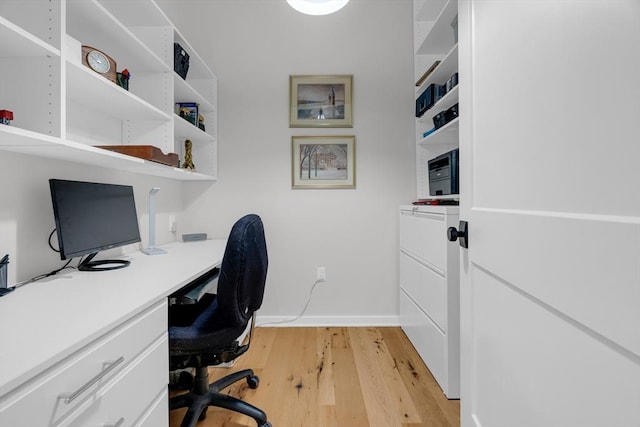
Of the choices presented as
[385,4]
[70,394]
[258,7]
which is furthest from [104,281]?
[385,4]

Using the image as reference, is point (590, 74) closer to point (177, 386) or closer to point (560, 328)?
point (560, 328)

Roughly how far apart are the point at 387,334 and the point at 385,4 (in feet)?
8.88

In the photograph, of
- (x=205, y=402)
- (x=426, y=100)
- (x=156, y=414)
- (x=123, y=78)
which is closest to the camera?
(x=156, y=414)

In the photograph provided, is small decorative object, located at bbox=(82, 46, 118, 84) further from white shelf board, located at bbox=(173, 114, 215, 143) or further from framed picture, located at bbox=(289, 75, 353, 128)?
framed picture, located at bbox=(289, 75, 353, 128)

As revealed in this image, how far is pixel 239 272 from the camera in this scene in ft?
3.72

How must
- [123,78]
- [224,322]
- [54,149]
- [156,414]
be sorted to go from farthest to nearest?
[123,78], [224,322], [54,149], [156,414]

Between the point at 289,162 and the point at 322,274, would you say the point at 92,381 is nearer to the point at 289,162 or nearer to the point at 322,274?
the point at 322,274

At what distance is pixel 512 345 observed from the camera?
71 cm

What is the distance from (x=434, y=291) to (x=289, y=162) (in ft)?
4.87

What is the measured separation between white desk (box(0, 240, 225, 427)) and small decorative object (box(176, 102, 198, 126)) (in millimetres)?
1235

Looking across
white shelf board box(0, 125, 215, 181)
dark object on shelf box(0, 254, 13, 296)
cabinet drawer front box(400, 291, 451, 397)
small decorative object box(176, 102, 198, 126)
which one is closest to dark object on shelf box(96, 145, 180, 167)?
white shelf board box(0, 125, 215, 181)

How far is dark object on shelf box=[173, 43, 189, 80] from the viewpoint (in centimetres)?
178

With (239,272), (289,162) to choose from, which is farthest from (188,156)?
→ (239,272)

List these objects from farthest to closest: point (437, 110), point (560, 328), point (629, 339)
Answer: point (437, 110) → point (560, 328) → point (629, 339)
